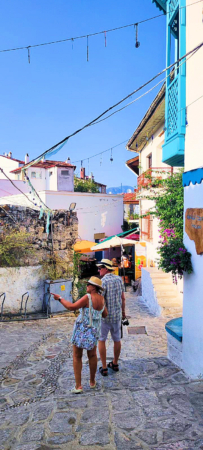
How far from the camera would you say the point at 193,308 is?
14.6ft

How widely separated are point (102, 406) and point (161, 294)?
696 centimetres

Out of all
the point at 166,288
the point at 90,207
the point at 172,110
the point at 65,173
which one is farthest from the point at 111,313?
the point at 65,173

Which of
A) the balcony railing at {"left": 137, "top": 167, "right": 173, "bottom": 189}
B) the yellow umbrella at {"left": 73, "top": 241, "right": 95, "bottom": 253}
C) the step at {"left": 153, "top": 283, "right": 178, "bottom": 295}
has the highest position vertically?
the balcony railing at {"left": 137, "top": 167, "right": 173, "bottom": 189}

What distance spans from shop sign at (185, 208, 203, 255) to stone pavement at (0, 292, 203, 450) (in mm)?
1786

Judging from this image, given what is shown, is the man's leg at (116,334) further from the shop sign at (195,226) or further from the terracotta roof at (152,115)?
the terracotta roof at (152,115)

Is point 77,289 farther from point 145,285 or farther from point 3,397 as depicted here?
point 3,397

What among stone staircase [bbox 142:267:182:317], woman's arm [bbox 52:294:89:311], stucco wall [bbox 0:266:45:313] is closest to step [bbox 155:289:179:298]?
stone staircase [bbox 142:267:182:317]

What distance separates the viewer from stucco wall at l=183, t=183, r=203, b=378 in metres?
4.22

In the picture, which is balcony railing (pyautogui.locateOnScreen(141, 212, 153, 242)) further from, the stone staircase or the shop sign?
the shop sign

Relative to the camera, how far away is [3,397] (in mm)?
4129

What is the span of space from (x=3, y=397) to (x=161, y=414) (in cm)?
207

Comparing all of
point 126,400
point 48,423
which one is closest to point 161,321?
point 126,400

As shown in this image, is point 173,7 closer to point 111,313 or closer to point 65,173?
point 111,313

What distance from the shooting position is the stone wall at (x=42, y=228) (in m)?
10.0
